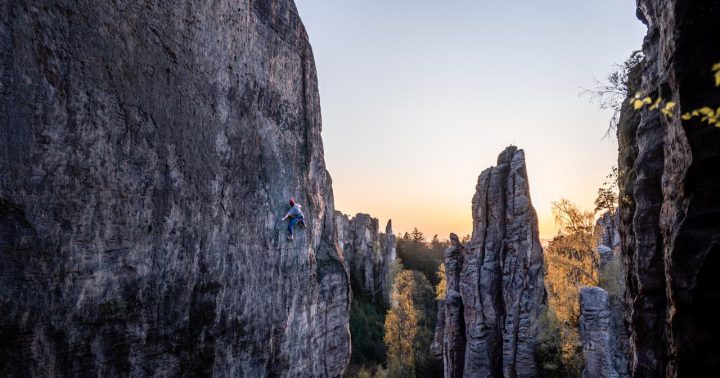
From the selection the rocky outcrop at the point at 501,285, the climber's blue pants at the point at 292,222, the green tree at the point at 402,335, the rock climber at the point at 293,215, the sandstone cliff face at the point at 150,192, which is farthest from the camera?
the green tree at the point at 402,335

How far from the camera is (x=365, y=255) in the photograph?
5866 cm

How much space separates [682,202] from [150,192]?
327 inches

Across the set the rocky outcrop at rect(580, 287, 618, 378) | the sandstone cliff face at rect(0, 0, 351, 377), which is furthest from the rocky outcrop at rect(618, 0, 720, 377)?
the rocky outcrop at rect(580, 287, 618, 378)

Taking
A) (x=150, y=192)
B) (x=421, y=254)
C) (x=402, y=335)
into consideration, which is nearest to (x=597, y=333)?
(x=150, y=192)

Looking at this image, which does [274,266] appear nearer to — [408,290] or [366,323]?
[408,290]

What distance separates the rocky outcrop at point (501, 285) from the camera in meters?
20.5

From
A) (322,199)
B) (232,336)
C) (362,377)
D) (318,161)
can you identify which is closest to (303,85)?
(318,161)

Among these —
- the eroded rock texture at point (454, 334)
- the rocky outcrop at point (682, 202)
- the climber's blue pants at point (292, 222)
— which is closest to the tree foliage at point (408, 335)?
the eroded rock texture at point (454, 334)

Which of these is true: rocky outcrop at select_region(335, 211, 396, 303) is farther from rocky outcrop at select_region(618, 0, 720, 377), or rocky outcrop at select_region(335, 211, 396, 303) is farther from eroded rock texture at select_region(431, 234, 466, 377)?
rocky outcrop at select_region(618, 0, 720, 377)

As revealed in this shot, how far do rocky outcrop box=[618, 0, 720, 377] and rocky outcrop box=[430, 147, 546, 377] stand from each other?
44.3 ft

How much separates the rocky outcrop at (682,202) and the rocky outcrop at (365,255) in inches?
1923

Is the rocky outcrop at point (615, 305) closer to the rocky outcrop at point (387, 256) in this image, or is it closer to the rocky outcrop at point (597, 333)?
the rocky outcrop at point (597, 333)

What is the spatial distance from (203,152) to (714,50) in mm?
8303

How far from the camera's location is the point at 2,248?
4809 mm
